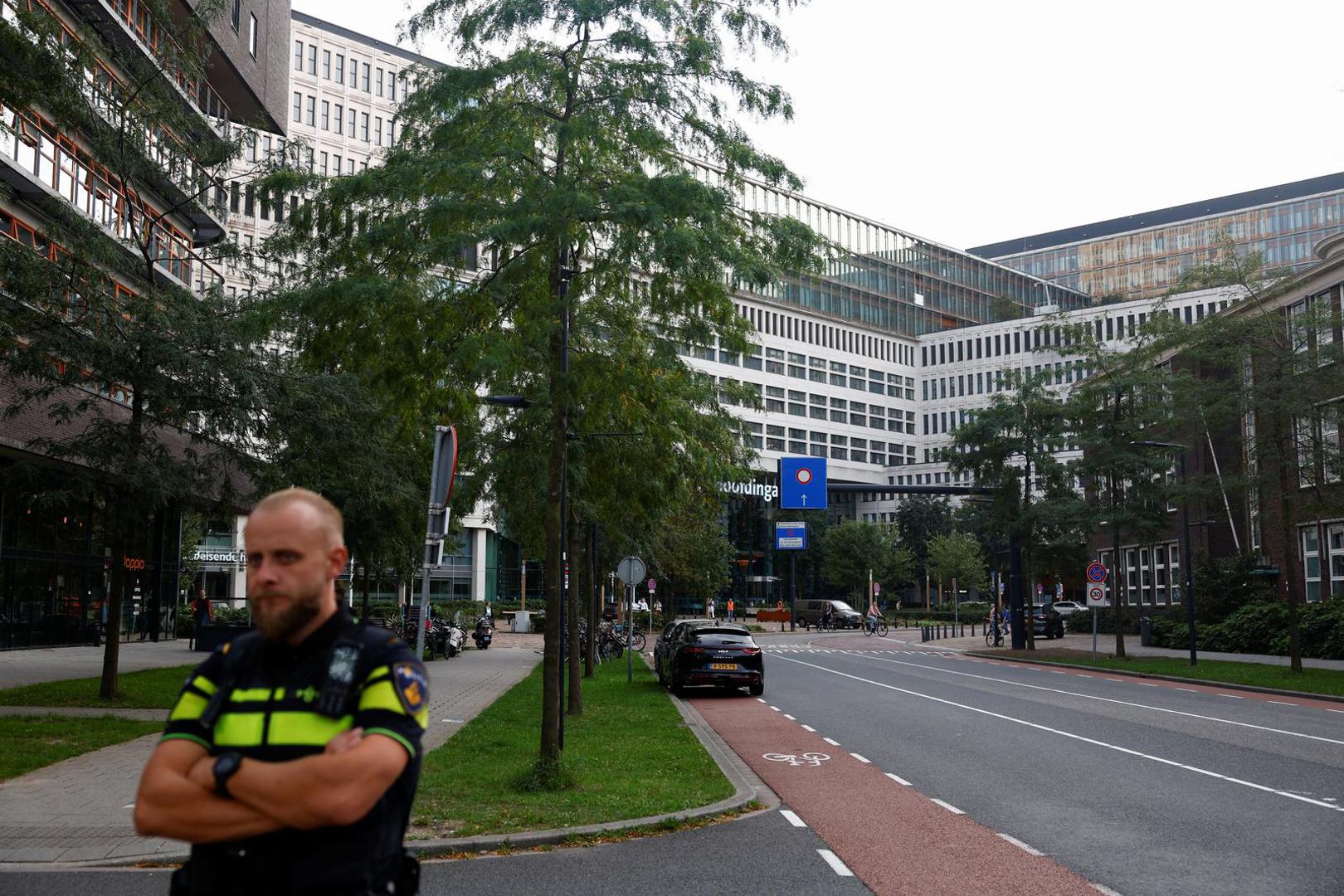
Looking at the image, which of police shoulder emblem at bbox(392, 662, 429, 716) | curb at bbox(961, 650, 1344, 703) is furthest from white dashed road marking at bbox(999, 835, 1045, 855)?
curb at bbox(961, 650, 1344, 703)

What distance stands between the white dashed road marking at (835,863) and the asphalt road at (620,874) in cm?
5

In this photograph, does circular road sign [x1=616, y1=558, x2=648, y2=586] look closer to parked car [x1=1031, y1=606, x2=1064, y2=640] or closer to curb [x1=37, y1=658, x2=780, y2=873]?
curb [x1=37, y1=658, x2=780, y2=873]

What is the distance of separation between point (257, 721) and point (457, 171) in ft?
33.3

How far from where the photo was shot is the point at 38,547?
34719 millimetres

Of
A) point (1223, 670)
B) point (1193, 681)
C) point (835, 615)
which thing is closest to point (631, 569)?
point (1193, 681)

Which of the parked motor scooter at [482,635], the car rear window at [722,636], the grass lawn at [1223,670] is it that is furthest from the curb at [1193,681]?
the parked motor scooter at [482,635]

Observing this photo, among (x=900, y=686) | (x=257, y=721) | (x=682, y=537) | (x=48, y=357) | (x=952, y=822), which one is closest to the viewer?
(x=257, y=721)

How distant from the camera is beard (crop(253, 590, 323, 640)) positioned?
2.70 meters

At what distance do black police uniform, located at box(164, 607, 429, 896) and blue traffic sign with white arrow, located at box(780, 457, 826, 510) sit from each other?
1261 inches

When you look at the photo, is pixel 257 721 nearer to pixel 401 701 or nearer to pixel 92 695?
pixel 401 701

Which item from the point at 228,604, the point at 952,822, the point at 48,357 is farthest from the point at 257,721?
the point at 228,604

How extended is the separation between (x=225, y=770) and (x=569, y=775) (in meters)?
9.43

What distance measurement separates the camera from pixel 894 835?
9688mm

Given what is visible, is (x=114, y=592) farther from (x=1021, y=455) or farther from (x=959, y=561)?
(x=959, y=561)
